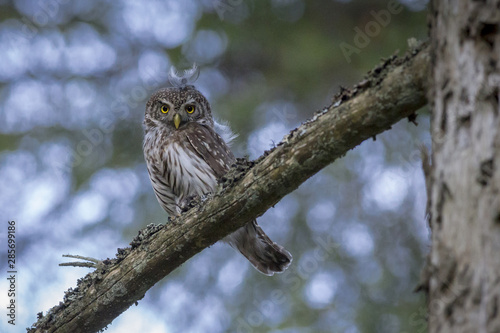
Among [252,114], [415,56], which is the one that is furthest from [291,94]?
[415,56]

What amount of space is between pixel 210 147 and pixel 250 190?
189 centimetres

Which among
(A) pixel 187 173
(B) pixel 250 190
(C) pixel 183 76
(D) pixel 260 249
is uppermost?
(C) pixel 183 76

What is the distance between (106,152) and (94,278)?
9.32 feet

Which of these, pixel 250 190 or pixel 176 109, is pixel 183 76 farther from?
pixel 250 190

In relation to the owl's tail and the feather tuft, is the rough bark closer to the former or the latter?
the owl's tail

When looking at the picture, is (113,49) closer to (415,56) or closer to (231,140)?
(231,140)

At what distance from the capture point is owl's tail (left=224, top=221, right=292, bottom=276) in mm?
4027

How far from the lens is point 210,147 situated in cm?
444

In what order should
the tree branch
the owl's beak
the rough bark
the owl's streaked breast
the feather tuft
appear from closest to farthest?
the rough bark < the tree branch < the owl's streaked breast < the owl's beak < the feather tuft

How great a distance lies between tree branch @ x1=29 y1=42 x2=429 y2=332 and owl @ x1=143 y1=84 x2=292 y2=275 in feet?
3.66

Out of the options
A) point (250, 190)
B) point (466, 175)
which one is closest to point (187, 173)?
point (250, 190)

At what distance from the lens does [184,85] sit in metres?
5.22

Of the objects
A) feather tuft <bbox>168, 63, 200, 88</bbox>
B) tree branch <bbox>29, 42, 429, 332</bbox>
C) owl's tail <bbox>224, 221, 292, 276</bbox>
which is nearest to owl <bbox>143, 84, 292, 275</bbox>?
owl's tail <bbox>224, 221, 292, 276</bbox>

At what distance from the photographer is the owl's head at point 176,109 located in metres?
4.79
